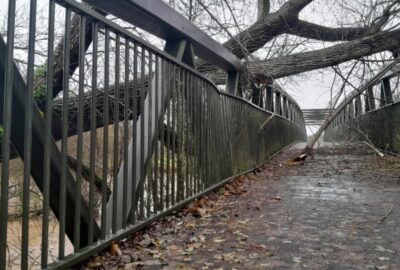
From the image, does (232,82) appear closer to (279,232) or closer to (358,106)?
(279,232)

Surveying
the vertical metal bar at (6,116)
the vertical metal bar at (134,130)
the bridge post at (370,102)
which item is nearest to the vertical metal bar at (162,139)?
the vertical metal bar at (134,130)

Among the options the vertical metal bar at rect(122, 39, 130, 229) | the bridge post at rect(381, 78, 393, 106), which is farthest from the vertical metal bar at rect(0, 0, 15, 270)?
the bridge post at rect(381, 78, 393, 106)

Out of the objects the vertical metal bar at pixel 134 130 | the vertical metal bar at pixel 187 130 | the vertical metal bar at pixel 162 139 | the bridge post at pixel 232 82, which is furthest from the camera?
the bridge post at pixel 232 82

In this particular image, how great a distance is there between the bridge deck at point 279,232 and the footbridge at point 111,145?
0.09 feet

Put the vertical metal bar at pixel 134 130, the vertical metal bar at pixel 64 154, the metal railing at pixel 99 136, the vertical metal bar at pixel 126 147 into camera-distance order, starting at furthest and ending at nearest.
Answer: the vertical metal bar at pixel 134 130 → the vertical metal bar at pixel 126 147 → the vertical metal bar at pixel 64 154 → the metal railing at pixel 99 136

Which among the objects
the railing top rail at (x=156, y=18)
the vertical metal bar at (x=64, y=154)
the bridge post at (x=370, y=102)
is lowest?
the vertical metal bar at (x=64, y=154)

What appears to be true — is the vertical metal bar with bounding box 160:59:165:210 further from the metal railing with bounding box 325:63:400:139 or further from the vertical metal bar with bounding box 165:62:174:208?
the metal railing with bounding box 325:63:400:139

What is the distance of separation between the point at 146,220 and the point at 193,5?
15.1ft

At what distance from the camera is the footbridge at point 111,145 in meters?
1.79

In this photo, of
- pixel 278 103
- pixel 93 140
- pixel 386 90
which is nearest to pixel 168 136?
pixel 93 140

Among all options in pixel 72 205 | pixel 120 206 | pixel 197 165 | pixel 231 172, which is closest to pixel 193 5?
pixel 231 172

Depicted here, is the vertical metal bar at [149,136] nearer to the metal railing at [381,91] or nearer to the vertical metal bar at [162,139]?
the vertical metal bar at [162,139]

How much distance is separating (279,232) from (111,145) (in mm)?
1309

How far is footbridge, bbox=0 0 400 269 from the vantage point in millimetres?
1791
